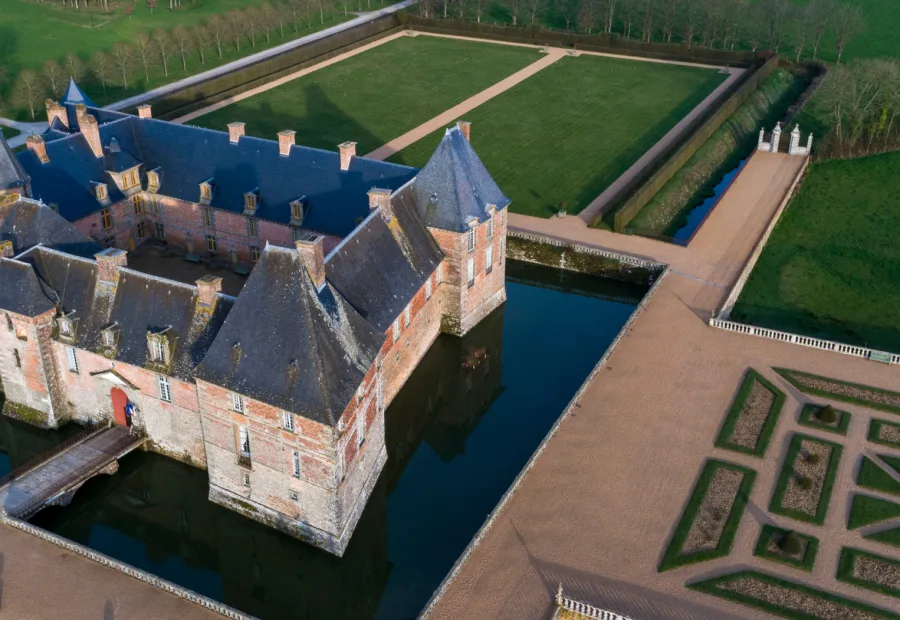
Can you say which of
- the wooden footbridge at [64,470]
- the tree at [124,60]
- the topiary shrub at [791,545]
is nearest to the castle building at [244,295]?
the wooden footbridge at [64,470]

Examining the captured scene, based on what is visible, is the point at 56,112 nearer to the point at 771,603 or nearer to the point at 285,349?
the point at 285,349

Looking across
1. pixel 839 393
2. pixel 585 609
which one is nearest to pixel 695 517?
pixel 585 609

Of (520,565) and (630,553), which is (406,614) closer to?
(520,565)

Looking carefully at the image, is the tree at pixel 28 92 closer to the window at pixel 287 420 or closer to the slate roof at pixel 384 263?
the slate roof at pixel 384 263

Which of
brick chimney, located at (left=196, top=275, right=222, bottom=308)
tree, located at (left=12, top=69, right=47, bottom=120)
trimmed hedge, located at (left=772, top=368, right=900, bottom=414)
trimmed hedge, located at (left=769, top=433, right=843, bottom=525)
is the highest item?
brick chimney, located at (left=196, top=275, right=222, bottom=308)

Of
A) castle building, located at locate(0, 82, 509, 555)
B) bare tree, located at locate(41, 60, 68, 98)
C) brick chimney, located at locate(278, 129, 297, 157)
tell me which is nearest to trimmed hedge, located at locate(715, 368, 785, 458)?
castle building, located at locate(0, 82, 509, 555)

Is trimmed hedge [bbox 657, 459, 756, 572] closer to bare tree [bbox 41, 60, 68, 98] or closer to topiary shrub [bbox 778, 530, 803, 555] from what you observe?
topiary shrub [bbox 778, 530, 803, 555]
